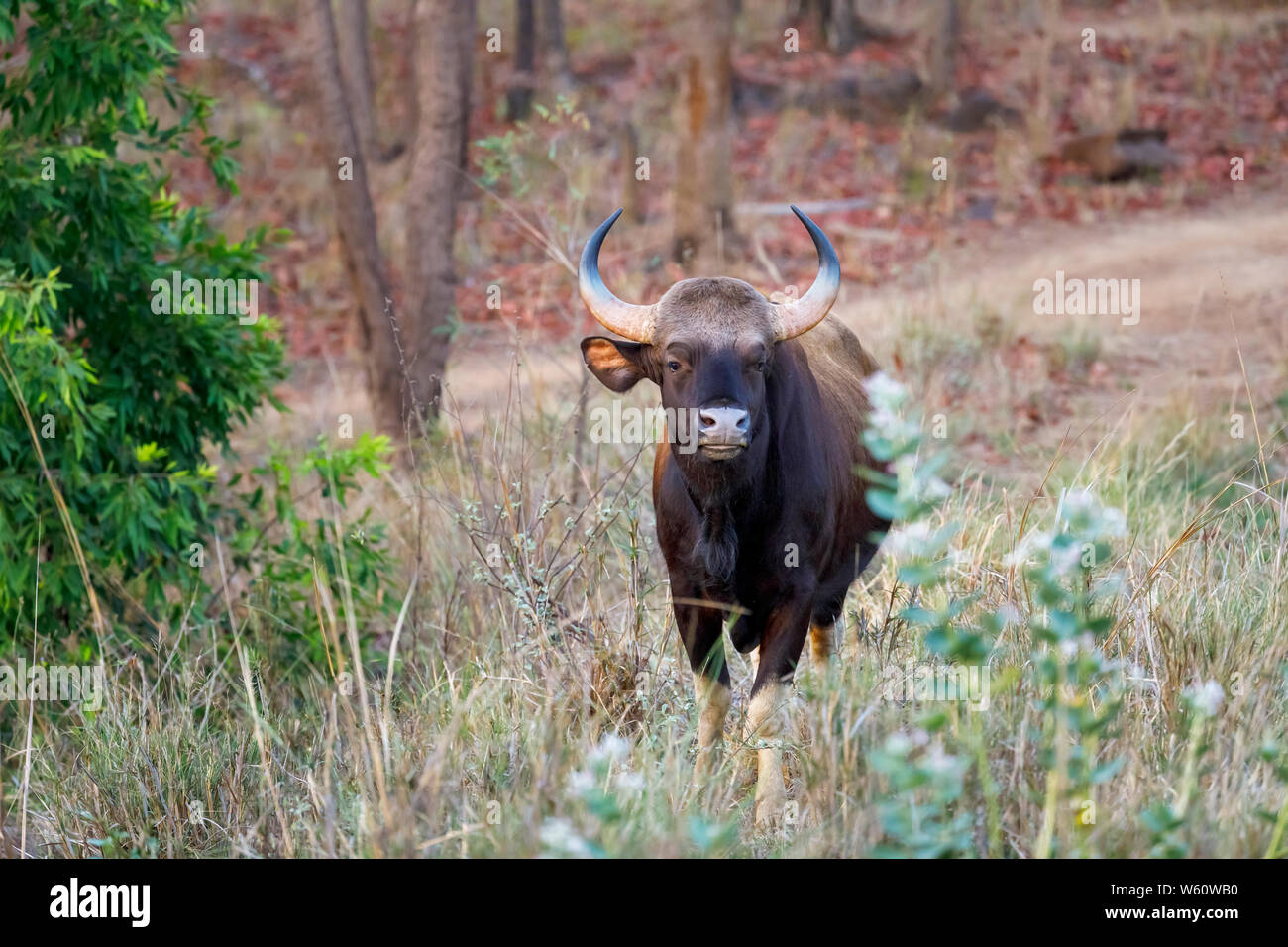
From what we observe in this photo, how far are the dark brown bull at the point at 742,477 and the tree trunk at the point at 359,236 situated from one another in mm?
6375

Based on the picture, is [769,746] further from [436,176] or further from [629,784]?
[436,176]

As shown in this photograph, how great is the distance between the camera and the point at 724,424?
15.0 ft

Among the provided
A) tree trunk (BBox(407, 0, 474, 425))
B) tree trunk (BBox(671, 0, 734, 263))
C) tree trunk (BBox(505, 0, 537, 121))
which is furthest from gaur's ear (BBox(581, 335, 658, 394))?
tree trunk (BBox(505, 0, 537, 121))

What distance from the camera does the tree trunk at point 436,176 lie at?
11289 mm

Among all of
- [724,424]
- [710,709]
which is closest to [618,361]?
[724,424]

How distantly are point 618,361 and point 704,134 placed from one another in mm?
10310

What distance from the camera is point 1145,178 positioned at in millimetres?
17391

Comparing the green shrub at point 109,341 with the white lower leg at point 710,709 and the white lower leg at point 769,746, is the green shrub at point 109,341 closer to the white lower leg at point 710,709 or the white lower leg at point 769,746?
the white lower leg at point 710,709

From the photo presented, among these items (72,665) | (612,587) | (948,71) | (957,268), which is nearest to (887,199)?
(957,268)

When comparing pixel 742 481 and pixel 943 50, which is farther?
pixel 943 50

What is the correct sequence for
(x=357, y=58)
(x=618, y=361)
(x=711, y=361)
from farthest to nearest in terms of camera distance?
1. (x=357, y=58)
2. (x=618, y=361)
3. (x=711, y=361)

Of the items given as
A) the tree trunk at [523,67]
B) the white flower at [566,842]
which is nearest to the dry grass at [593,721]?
the white flower at [566,842]

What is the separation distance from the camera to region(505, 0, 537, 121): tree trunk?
75.0ft
